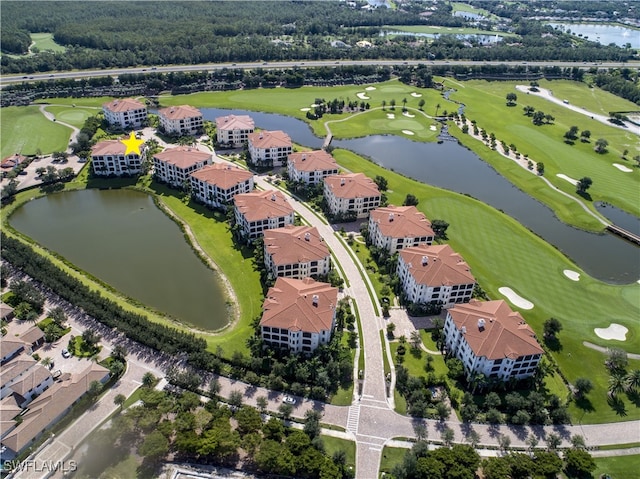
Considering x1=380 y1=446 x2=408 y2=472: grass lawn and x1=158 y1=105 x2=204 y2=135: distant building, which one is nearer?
x1=380 y1=446 x2=408 y2=472: grass lawn

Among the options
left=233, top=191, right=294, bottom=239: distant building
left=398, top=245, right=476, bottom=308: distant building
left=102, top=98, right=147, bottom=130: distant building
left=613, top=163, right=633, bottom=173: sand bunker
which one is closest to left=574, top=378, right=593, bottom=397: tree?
left=398, top=245, right=476, bottom=308: distant building

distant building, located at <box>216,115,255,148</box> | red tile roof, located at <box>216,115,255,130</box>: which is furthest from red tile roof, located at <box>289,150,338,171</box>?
red tile roof, located at <box>216,115,255,130</box>

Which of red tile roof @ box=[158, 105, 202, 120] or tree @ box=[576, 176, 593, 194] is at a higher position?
red tile roof @ box=[158, 105, 202, 120]

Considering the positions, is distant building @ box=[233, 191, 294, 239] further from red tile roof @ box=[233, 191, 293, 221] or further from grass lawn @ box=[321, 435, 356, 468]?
grass lawn @ box=[321, 435, 356, 468]

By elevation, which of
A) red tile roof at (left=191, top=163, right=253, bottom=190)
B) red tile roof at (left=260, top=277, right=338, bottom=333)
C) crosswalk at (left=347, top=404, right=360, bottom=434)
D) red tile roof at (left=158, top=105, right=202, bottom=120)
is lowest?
crosswalk at (left=347, top=404, right=360, bottom=434)

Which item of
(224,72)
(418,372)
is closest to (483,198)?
(418,372)

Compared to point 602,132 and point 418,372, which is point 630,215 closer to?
point 602,132

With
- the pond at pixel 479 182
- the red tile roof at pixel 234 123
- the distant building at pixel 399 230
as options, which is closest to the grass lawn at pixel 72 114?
the pond at pixel 479 182

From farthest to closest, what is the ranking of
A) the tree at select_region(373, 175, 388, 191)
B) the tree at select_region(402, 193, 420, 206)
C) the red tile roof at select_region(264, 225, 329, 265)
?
the tree at select_region(373, 175, 388, 191) → the tree at select_region(402, 193, 420, 206) → the red tile roof at select_region(264, 225, 329, 265)

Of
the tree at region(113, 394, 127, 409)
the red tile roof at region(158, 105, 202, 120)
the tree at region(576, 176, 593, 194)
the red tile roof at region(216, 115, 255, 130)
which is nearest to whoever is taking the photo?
the tree at region(113, 394, 127, 409)
